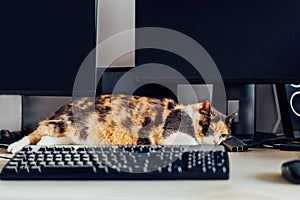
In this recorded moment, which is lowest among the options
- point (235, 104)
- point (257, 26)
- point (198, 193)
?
point (198, 193)

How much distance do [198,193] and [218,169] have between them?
0.32ft

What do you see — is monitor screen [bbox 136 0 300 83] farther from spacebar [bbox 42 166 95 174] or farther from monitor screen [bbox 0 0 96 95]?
spacebar [bbox 42 166 95 174]

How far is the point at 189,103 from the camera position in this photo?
1.32 metres

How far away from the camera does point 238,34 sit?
1112 mm

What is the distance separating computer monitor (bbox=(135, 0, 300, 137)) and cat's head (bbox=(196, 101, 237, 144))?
0.18 metres

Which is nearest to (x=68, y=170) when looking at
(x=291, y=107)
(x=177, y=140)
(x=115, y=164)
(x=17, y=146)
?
(x=115, y=164)

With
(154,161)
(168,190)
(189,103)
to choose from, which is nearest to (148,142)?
(189,103)

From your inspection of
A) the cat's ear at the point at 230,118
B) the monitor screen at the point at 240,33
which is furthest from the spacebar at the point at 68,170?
the cat's ear at the point at 230,118

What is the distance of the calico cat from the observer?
1.17 metres

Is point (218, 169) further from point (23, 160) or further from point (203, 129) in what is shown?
point (203, 129)

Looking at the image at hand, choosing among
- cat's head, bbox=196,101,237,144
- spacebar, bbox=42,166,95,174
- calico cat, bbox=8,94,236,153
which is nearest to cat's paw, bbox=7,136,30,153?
calico cat, bbox=8,94,236,153

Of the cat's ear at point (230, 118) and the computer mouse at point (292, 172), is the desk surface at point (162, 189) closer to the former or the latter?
the computer mouse at point (292, 172)

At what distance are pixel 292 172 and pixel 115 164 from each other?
0.96 feet

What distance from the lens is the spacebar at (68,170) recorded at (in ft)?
2.67
